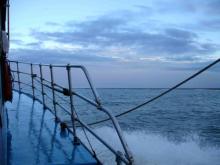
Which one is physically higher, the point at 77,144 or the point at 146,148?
the point at 77,144

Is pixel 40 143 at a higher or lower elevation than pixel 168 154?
higher

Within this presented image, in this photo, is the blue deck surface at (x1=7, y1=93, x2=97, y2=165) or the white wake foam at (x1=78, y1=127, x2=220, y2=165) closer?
the blue deck surface at (x1=7, y1=93, x2=97, y2=165)

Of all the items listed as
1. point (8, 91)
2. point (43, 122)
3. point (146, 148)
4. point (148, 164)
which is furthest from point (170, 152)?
point (8, 91)

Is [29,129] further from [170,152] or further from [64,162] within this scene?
[170,152]

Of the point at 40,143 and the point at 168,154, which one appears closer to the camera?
the point at 40,143

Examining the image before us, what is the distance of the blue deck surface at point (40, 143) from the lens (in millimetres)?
3213

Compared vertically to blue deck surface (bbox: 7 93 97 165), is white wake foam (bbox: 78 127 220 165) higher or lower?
lower

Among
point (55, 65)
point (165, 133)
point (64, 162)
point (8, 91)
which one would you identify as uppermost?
point (55, 65)

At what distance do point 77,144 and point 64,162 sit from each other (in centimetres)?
65

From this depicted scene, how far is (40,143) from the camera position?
12.6ft

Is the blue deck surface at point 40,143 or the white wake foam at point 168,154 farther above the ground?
the blue deck surface at point 40,143

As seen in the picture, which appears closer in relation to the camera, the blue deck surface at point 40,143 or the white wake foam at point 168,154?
the blue deck surface at point 40,143

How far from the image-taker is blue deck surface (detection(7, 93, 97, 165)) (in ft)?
10.5

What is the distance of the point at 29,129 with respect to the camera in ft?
15.0
